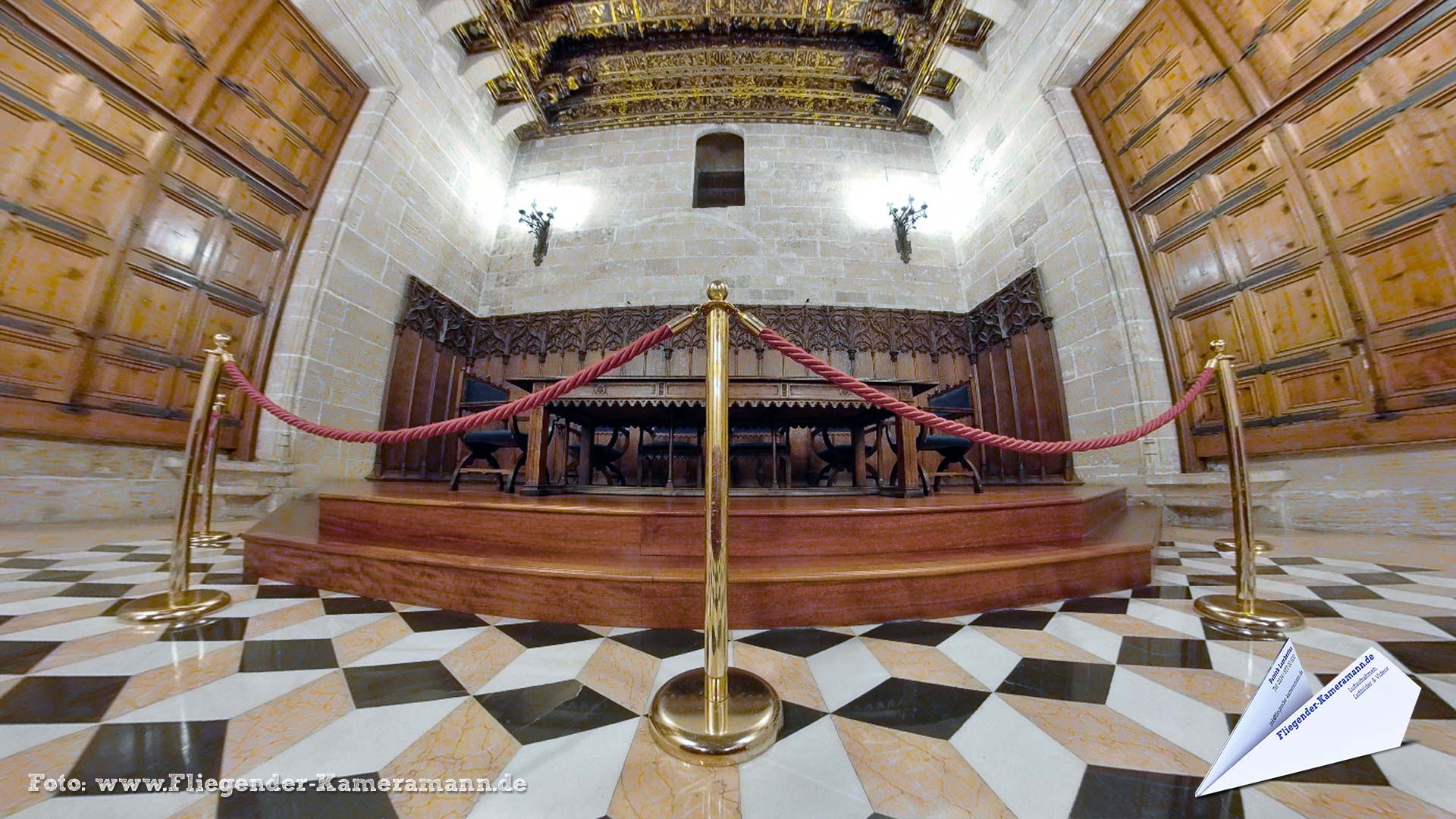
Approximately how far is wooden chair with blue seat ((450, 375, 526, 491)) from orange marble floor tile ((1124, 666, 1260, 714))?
3207 millimetres

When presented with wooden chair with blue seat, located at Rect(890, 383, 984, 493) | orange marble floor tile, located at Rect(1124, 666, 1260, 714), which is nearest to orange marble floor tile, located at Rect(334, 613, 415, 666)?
orange marble floor tile, located at Rect(1124, 666, 1260, 714)

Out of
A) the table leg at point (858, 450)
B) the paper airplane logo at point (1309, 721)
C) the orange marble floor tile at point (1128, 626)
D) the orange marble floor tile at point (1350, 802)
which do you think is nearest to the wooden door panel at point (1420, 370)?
the orange marble floor tile at point (1128, 626)

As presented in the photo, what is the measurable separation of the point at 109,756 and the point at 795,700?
1.38 metres

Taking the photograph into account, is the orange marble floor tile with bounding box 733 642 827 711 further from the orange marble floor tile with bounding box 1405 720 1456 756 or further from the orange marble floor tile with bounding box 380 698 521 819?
the orange marble floor tile with bounding box 1405 720 1456 756

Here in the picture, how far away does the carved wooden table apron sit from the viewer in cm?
286

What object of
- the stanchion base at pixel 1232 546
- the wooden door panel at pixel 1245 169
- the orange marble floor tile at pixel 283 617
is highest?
the wooden door panel at pixel 1245 169

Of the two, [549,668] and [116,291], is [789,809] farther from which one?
[116,291]

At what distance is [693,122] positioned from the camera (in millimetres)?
6887

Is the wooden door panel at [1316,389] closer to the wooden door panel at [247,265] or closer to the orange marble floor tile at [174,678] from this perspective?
the orange marble floor tile at [174,678]

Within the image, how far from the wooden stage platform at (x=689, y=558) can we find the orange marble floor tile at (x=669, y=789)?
0.71 metres

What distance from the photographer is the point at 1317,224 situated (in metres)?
3.19

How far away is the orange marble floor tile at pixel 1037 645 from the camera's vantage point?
1283mm

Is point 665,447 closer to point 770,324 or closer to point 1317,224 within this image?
point 770,324

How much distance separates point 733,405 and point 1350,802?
255 cm
